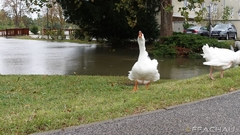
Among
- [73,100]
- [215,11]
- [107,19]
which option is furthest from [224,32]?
[73,100]

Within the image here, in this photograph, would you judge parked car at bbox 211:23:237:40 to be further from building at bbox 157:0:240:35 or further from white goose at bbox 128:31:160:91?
white goose at bbox 128:31:160:91

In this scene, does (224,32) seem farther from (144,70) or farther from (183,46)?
(144,70)

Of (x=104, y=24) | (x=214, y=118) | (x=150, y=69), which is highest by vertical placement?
(x=104, y=24)

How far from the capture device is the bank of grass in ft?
15.4

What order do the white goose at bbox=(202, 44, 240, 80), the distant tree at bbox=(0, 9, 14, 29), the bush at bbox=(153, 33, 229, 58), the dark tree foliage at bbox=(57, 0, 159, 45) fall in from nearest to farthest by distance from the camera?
the white goose at bbox=(202, 44, 240, 80) → the bush at bbox=(153, 33, 229, 58) → the dark tree foliage at bbox=(57, 0, 159, 45) → the distant tree at bbox=(0, 9, 14, 29)

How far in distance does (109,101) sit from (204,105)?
5.91ft

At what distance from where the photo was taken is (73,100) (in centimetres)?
640

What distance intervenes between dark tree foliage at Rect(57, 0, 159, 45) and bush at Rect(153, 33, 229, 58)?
304 cm

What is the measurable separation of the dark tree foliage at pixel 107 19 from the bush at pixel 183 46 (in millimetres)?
3042

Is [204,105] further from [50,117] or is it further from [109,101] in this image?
[50,117]

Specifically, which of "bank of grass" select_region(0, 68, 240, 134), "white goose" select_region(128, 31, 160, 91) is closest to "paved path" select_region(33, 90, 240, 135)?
"bank of grass" select_region(0, 68, 240, 134)

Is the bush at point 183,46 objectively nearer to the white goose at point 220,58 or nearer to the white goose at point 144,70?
the white goose at point 220,58

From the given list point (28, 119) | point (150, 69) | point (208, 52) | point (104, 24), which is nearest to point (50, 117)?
point (28, 119)

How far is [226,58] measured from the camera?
305 inches
